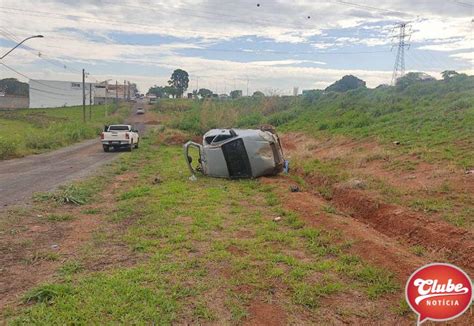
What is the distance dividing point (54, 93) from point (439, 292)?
3880 inches

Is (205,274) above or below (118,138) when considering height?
below

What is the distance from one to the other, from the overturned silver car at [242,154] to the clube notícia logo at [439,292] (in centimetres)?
1044

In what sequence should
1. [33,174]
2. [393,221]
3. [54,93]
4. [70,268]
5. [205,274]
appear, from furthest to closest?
[54,93]
[33,174]
[393,221]
[70,268]
[205,274]

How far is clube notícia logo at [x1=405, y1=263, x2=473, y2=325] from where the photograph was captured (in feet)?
6.14

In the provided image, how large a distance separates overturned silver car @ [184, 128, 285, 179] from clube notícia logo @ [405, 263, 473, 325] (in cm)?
1044

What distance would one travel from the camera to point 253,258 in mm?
5594

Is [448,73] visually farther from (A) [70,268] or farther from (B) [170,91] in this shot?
(B) [170,91]

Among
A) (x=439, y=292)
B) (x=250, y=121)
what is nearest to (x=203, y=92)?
(x=250, y=121)

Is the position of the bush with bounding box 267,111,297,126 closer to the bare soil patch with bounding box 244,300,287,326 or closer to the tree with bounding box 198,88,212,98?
the bare soil patch with bounding box 244,300,287,326

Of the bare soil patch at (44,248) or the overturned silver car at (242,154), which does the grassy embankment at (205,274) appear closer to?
the bare soil patch at (44,248)

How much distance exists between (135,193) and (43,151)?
55.8ft

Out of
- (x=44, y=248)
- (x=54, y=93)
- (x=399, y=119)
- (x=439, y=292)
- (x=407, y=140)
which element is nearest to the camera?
(x=439, y=292)

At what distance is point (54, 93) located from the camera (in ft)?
293

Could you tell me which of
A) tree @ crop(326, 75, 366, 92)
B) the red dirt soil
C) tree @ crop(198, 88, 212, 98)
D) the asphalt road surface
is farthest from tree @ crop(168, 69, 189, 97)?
the red dirt soil
